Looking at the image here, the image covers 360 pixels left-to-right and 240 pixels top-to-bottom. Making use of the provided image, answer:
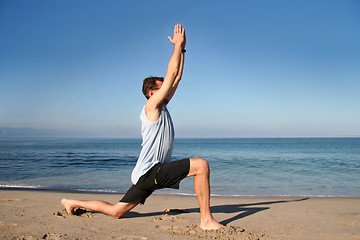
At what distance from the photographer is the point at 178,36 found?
3098 mm

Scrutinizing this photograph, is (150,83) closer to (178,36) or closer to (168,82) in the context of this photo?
(168,82)

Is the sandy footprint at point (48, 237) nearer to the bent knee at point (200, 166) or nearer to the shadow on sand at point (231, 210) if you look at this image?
the shadow on sand at point (231, 210)

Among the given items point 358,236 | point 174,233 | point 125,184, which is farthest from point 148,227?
point 125,184

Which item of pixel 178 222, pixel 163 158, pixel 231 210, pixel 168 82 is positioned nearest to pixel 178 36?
pixel 168 82

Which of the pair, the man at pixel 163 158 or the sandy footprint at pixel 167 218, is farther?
the sandy footprint at pixel 167 218

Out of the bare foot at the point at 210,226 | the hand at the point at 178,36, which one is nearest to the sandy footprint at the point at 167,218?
the bare foot at the point at 210,226

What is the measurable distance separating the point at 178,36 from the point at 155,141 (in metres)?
1.22

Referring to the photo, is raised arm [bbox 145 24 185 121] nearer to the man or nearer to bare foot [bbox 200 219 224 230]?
the man

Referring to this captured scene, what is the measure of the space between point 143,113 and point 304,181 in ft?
24.1

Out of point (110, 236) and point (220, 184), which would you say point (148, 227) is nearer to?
point (110, 236)

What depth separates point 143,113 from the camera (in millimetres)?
3090

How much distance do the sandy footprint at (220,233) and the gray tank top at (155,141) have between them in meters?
0.81

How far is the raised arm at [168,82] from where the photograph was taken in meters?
2.90

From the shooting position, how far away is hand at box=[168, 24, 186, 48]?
307cm
